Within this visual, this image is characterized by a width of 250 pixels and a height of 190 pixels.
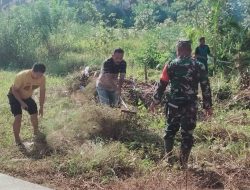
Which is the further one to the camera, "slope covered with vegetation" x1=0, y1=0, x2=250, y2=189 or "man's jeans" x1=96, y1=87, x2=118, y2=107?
"man's jeans" x1=96, y1=87, x2=118, y2=107

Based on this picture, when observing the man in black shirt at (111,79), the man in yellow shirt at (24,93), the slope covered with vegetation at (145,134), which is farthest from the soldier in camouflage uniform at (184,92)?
the man in yellow shirt at (24,93)

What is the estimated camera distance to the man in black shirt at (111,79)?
844 centimetres

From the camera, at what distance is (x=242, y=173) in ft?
19.7

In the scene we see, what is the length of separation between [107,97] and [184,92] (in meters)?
2.59

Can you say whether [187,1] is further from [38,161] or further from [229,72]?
[38,161]

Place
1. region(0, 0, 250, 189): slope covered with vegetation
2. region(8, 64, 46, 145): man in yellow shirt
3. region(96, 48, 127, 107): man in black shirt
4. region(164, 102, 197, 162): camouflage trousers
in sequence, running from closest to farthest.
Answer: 1. region(0, 0, 250, 189): slope covered with vegetation
2. region(164, 102, 197, 162): camouflage trousers
3. region(8, 64, 46, 145): man in yellow shirt
4. region(96, 48, 127, 107): man in black shirt

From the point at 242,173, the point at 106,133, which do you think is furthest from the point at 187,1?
the point at 242,173

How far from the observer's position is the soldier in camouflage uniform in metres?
6.14

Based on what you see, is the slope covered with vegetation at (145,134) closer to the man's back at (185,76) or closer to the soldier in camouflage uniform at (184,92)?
the soldier in camouflage uniform at (184,92)

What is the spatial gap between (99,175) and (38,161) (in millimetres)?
1144

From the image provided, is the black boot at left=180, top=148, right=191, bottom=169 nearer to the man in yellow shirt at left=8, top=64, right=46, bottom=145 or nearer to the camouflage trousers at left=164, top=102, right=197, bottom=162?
the camouflage trousers at left=164, top=102, right=197, bottom=162

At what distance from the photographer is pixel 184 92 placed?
20.4 ft

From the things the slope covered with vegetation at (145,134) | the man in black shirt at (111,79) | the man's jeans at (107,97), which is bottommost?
the slope covered with vegetation at (145,134)

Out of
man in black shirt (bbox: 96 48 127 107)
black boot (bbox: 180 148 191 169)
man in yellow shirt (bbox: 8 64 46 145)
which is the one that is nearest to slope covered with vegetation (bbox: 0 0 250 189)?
black boot (bbox: 180 148 191 169)
